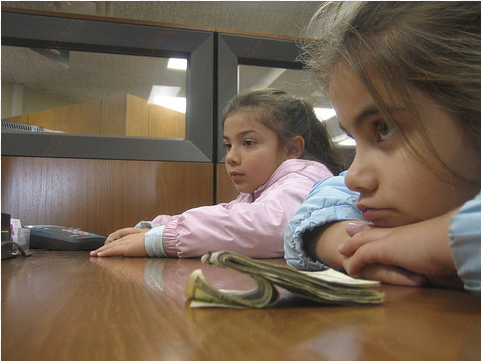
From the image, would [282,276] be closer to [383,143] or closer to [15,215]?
[383,143]

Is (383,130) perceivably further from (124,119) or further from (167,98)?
(124,119)

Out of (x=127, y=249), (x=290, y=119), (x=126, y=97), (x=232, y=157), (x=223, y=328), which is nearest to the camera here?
(x=223, y=328)

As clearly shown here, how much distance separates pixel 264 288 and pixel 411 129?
254 millimetres

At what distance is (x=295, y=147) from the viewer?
1101 millimetres

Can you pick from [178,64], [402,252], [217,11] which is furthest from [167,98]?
[217,11]

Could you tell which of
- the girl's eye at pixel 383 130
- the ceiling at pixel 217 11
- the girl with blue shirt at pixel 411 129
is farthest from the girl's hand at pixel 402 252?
the ceiling at pixel 217 11

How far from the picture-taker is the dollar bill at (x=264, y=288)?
8.7 inches

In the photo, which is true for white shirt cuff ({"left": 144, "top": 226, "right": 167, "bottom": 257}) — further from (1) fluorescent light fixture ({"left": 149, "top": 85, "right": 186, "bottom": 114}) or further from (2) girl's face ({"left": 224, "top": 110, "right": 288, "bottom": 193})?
(1) fluorescent light fixture ({"left": 149, "top": 85, "right": 186, "bottom": 114})

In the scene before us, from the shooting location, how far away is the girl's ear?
1097mm

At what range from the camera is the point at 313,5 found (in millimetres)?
2912

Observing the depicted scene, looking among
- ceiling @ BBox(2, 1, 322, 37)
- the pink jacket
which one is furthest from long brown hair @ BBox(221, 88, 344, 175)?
ceiling @ BBox(2, 1, 322, 37)

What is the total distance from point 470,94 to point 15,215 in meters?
1.03

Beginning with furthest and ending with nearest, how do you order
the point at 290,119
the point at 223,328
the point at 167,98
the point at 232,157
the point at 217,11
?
the point at 217,11 < the point at 167,98 < the point at 290,119 < the point at 232,157 < the point at 223,328

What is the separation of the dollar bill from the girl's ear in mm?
849
